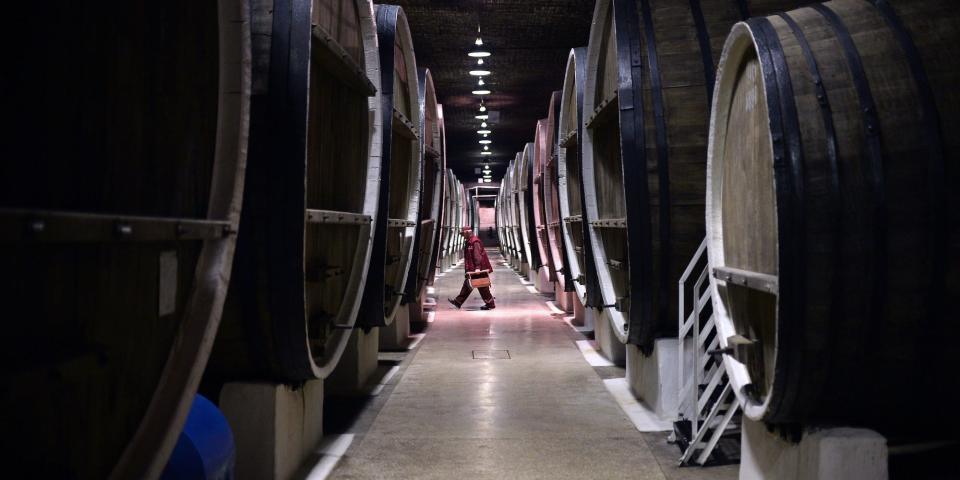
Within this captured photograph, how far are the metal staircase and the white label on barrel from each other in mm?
2506

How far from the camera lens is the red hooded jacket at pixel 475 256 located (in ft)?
39.5

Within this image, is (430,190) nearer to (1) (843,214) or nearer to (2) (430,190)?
(2) (430,190)

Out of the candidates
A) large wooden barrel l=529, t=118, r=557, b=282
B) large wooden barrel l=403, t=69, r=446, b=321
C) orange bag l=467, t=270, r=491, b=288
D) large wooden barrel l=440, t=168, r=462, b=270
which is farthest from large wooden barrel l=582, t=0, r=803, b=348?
large wooden barrel l=440, t=168, r=462, b=270

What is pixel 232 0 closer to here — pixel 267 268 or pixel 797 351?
pixel 267 268

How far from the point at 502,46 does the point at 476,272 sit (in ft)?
18.2

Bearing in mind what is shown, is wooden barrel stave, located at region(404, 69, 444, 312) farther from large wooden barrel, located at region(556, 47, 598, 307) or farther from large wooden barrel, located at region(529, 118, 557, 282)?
large wooden barrel, located at region(529, 118, 557, 282)

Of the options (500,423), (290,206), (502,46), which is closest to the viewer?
(290,206)

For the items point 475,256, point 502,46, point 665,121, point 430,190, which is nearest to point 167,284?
point 665,121

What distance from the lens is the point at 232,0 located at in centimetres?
208

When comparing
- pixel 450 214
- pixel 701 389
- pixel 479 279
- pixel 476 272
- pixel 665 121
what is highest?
pixel 665 121

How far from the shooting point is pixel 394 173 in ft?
20.2

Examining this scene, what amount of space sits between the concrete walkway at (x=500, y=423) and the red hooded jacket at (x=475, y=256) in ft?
11.9

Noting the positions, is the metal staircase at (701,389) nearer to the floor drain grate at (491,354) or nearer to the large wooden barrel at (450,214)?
the floor drain grate at (491,354)

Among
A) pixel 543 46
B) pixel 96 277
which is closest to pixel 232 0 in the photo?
pixel 96 277
